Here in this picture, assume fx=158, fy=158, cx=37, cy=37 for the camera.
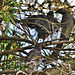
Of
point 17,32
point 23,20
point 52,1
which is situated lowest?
point 17,32

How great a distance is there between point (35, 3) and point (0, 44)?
0.50 metres

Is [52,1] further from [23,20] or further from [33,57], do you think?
[33,57]

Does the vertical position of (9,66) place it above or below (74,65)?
below

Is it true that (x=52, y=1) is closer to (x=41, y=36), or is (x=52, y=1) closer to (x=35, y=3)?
(x=35, y=3)

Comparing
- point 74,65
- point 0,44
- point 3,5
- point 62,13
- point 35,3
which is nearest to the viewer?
point 3,5

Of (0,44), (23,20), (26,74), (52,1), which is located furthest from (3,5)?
(52,1)

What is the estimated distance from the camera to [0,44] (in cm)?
122

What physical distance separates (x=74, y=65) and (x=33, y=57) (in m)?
0.27

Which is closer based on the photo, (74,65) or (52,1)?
(74,65)

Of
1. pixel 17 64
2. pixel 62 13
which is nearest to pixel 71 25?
pixel 62 13

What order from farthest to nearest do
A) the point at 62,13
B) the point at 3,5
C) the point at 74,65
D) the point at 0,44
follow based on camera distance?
the point at 62,13
the point at 0,44
the point at 74,65
the point at 3,5

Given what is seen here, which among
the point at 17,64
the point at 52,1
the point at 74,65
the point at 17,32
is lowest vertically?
the point at 17,64

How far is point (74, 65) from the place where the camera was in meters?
0.92

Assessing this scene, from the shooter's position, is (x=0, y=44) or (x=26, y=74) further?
(x=0, y=44)
